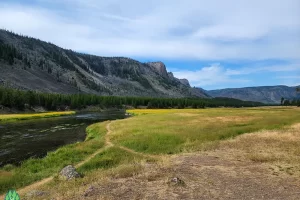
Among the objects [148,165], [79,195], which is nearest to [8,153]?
[148,165]

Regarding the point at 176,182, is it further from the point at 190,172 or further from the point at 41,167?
the point at 41,167

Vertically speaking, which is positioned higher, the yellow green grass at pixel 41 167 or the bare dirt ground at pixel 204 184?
the bare dirt ground at pixel 204 184

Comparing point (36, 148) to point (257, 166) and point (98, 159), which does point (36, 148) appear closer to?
point (98, 159)

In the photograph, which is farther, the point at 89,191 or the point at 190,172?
the point at 190,172

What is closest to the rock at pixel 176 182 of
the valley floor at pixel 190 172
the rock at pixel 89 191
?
the valley floor at pixel 190 172

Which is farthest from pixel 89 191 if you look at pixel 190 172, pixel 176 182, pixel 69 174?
pixel 190 172

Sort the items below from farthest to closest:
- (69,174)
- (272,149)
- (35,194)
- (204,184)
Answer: (272,149) < (69,174) < (204,184) < (35,194)

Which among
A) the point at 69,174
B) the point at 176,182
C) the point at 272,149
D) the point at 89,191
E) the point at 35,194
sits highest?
the point at 272,149

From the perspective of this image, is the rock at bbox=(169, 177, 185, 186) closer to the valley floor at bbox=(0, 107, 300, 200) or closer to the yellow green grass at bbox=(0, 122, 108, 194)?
the valley floor at bbox=(0, 107, 300, 200)

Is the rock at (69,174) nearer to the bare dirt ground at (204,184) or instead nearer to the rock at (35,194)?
the rock at (35,194)

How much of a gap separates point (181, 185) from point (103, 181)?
448 centimetres

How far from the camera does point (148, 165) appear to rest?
23.0 meters

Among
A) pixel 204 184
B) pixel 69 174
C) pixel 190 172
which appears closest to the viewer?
pixel 204 184

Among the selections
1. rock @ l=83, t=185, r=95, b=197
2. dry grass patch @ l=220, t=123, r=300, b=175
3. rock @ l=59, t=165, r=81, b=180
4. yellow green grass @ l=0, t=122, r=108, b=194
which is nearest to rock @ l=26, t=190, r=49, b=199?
rock @ l=83, t=185, r=95, b=197
